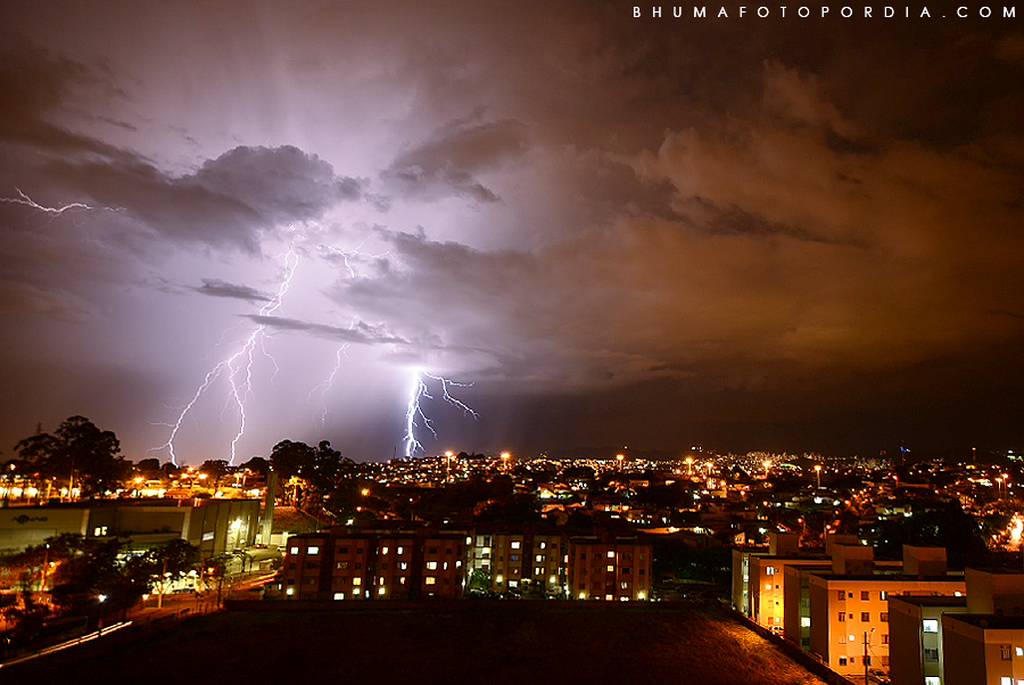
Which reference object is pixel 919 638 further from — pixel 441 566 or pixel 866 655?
pixel 441 566

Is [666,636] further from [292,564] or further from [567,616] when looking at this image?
[292,564]

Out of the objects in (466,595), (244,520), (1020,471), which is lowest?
(466,595)

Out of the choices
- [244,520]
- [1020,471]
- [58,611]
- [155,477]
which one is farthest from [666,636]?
[1020,471]

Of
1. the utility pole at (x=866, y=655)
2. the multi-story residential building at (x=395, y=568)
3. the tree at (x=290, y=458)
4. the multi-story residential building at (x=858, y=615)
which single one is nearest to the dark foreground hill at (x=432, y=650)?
the multi-story residential building at (x=858, y=615)

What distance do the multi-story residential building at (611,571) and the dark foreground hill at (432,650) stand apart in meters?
5.30

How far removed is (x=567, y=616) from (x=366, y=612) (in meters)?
7.05

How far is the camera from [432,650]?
18.2 m

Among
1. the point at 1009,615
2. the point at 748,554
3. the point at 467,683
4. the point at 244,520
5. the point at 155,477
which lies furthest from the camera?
the point at 155,477

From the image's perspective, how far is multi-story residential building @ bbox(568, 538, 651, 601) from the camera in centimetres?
2822

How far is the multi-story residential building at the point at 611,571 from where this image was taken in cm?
2822

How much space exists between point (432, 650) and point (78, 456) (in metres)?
28.8

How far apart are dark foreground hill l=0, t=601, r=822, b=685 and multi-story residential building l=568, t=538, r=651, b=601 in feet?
17.4

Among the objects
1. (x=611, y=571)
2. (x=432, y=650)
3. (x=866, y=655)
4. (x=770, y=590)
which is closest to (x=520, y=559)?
(x=611, y=571)

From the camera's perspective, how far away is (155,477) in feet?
182
